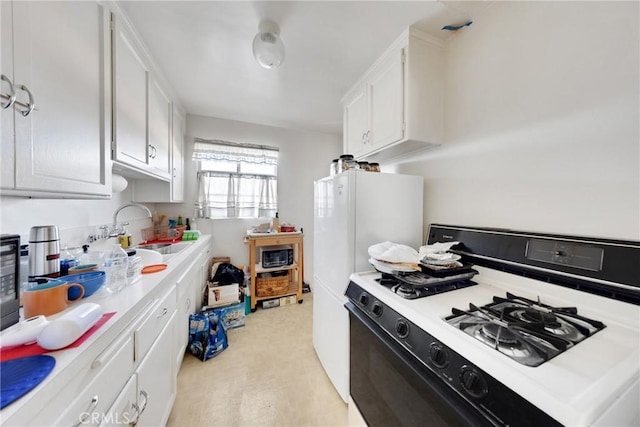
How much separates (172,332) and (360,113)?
6.63 feet

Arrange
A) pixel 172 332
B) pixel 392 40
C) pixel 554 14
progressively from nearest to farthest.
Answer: pixel 554 14
pixel 172 332
pixel 392 40

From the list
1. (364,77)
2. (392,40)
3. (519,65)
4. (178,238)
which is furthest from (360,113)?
(178,238)

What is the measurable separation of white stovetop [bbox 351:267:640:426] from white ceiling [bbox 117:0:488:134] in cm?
151

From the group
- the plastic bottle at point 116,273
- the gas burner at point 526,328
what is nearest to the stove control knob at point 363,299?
the gas burner at point 526,328

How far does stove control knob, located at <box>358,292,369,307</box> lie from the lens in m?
1.00

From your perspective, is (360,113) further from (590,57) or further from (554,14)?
(590,57)

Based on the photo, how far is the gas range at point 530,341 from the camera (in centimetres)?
44

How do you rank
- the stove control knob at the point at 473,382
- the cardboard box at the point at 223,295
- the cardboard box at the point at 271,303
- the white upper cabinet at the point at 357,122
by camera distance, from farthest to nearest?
the cardboard box at the point at 271,303 < the cardboard box at the point at 223,295 < the white upper cabinet at the point at 357,122 < the stove control knob at the point at 473,382

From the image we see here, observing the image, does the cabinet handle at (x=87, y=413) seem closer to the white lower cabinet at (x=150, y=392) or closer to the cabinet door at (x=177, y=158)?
the white lower cabinet at (x=150, y=392)

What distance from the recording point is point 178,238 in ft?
7.29

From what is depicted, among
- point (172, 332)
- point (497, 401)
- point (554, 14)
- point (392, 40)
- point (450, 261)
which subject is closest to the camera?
point (497, 401)

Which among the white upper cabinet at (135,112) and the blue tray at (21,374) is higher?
the white upper cabinet at (135,112)

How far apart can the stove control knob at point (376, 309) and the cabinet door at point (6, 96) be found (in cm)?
131

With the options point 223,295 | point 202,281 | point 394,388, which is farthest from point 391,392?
point 202,281
